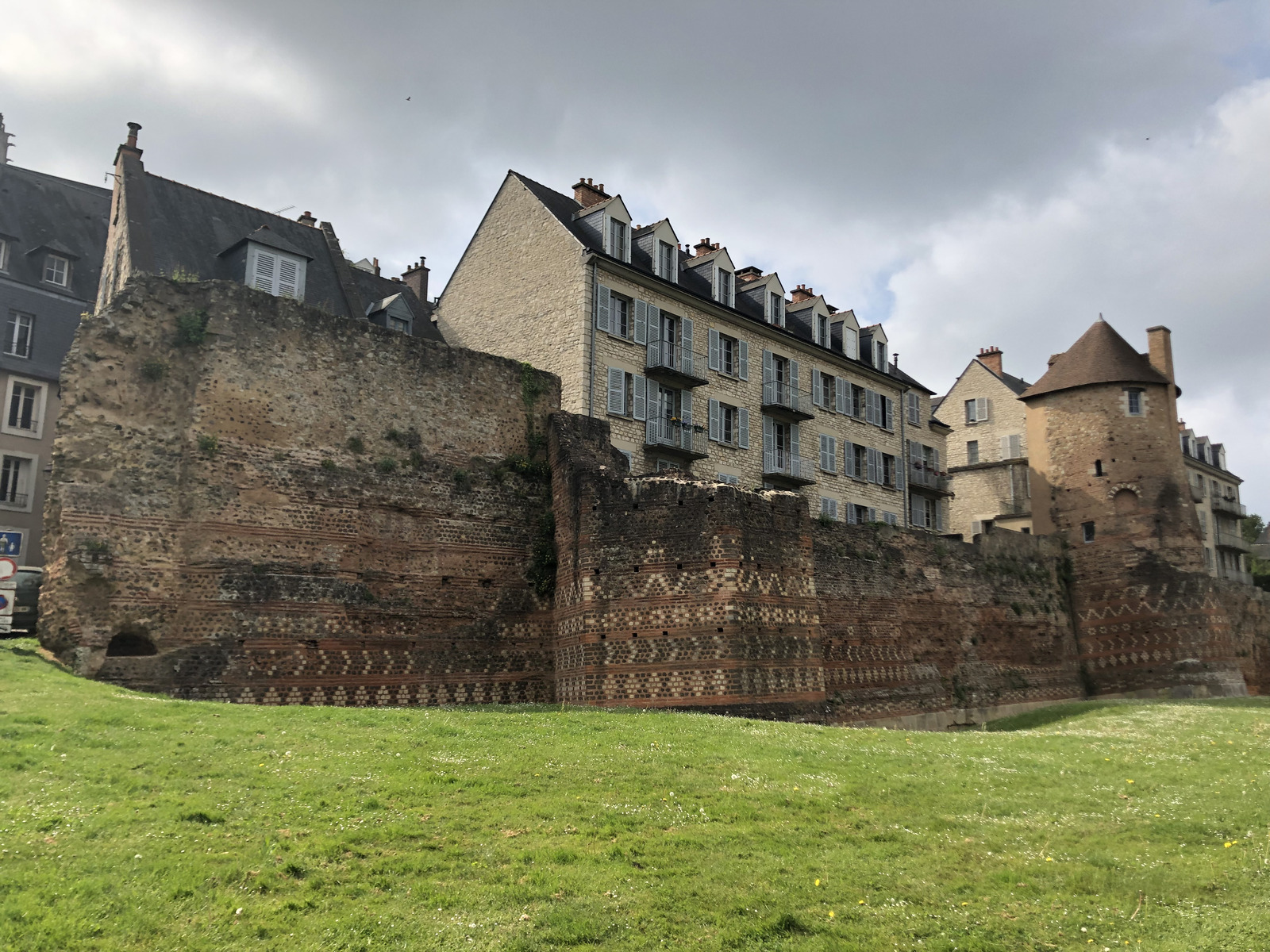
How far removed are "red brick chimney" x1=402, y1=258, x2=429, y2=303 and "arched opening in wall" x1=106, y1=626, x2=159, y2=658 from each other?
1850 cm

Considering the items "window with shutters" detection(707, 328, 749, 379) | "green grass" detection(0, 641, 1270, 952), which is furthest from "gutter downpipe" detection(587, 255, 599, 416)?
"green grass" detection(0, 641, 1270, 952)

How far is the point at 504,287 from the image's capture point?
29203 millimetres

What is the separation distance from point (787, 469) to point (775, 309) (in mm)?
5452

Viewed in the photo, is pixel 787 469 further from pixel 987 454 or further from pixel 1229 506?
pixel 1229 506

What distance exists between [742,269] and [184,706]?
26239 mm

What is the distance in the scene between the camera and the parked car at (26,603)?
57.8ft

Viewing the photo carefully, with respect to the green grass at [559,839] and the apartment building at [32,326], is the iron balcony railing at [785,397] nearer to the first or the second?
the green grass at [559,839]

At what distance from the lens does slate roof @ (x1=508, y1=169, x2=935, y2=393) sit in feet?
92.8

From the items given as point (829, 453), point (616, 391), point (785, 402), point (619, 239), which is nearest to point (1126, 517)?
point (829, 453)

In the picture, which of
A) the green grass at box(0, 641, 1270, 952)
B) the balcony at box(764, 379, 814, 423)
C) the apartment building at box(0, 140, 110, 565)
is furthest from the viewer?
the balcony at box(764, 379, 814, 423)

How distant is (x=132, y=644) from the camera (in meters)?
17.2

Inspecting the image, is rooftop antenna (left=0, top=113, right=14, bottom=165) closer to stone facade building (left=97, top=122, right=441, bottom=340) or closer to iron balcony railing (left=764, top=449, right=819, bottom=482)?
stone facade building (left=97, top=122, right=441, bottom=340)

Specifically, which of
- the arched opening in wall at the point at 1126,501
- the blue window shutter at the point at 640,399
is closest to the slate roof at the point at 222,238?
the blue window shutter at the point at 640,399

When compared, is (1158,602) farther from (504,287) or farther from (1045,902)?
(1045,902)
